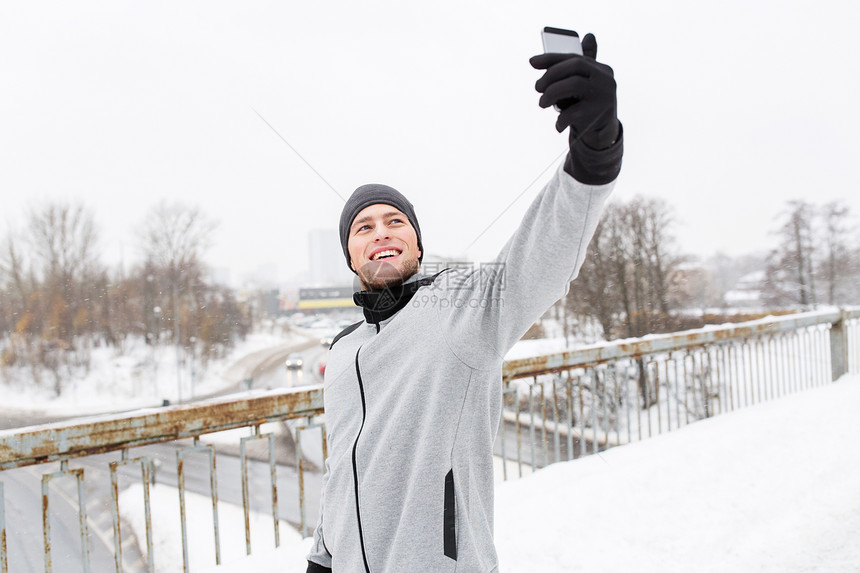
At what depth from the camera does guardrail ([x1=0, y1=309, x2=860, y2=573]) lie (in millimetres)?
2070

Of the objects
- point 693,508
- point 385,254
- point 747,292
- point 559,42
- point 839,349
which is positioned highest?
point 559,42

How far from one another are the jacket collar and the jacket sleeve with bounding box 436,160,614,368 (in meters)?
0.27

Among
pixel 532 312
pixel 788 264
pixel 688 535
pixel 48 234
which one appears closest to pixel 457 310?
pixel 532 312

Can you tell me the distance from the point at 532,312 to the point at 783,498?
3236 millimetres

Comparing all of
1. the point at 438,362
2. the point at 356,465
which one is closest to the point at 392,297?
the point at 438,362

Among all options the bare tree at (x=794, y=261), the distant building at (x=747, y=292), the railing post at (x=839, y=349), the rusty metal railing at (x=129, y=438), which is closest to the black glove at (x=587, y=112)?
the rusty metal railing at (x=129, y=438)

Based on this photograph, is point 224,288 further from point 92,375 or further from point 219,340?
point 92,375

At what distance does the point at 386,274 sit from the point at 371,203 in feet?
0.99

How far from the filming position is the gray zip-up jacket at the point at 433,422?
3.14 ft

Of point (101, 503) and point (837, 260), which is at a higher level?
point (837, 260)

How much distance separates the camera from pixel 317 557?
1471 millimetres

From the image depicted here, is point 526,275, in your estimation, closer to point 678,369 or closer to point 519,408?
point 519,408

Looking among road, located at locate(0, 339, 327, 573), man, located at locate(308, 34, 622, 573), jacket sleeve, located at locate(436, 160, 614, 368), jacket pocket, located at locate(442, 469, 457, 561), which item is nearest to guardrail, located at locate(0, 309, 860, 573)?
man, located at locate(308, 34, 622, 573)

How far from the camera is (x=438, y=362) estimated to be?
3.60 feet
